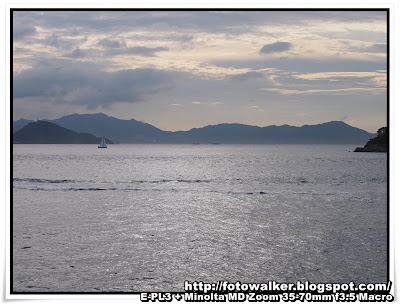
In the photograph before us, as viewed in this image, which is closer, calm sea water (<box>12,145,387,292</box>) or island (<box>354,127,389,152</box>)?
calm sea water (<box>12,145,387,292</box>)

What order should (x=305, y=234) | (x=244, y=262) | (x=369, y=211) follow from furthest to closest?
(x=369, y=211) < (x=305, y=234) < (x=244, y=262)

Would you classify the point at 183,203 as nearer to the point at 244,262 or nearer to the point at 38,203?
the point at 38,203

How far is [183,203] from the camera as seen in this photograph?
29.2m

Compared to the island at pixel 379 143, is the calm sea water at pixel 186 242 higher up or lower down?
lower down

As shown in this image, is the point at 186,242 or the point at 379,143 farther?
the point at 379,143

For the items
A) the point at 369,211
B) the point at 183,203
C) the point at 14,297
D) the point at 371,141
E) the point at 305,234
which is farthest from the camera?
the point at 371,141

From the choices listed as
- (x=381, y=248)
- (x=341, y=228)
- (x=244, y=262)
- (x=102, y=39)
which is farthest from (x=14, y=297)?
(x=102, y=39)

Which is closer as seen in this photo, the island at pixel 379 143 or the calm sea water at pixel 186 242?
the calm sea water at pixel 186 242

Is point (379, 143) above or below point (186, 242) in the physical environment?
above

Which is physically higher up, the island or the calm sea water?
the island
